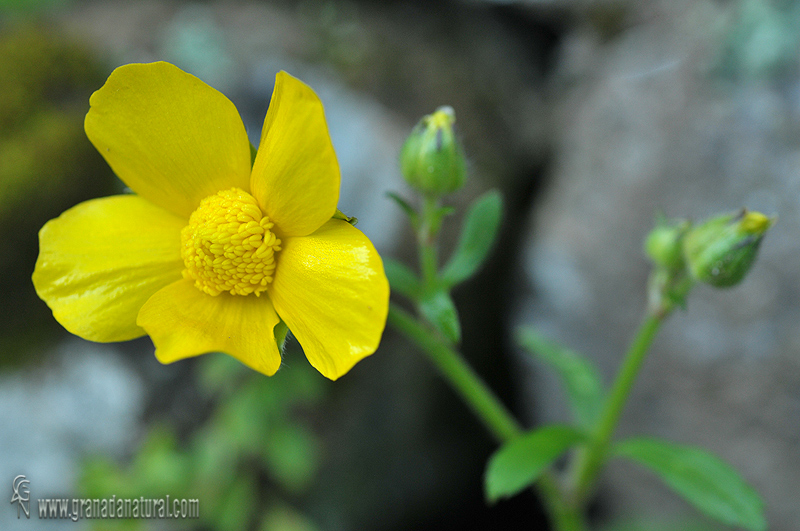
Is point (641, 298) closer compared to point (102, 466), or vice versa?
point (102, 466)

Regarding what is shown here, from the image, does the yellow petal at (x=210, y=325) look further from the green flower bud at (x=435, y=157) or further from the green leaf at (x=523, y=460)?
the green leaf at (x=523, y=460)

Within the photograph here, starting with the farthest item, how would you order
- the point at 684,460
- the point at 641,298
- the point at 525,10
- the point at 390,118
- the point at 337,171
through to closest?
the point at 525,10 → the point at 390,118 → the point at 641,298 → the point at 684,460 → the point at 337,171

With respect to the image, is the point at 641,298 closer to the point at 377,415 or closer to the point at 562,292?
the point at 562,292

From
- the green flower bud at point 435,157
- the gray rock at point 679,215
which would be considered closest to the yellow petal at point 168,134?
the green flower bud at point 435,157

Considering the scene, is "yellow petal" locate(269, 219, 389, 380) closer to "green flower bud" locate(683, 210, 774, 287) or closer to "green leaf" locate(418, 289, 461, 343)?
"green leaf" locate(418, 289, 461, 343)

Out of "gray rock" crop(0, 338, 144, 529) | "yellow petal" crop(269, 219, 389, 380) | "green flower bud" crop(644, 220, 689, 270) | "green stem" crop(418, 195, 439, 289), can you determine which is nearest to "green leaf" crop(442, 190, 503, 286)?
"green stem" crop(418, 195, 439, 289)

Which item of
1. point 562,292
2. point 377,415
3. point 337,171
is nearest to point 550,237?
point 562,292

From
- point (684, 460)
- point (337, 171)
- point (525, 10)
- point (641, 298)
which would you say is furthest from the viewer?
point (525, 10)
